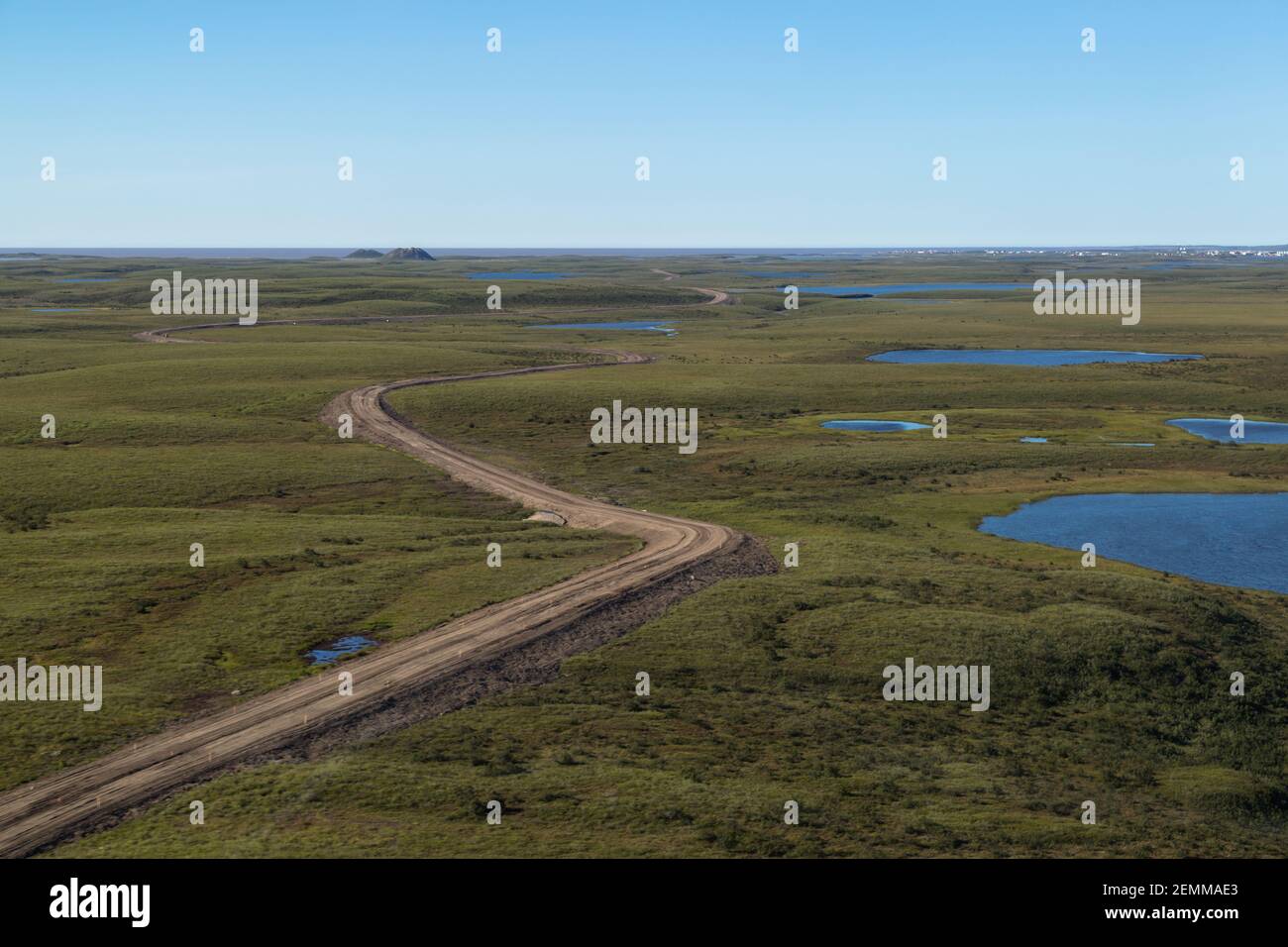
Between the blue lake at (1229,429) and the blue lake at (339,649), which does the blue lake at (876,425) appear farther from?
the blue lake at (339,649)

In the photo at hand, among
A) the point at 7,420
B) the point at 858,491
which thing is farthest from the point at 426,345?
the point at 858,491

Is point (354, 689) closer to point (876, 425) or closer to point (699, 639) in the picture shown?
point (699, 639)

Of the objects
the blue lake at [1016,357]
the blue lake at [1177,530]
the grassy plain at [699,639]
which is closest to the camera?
the grassy plain at [699,639]

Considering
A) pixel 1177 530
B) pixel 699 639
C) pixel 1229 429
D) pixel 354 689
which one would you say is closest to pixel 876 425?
pixel 1229 429

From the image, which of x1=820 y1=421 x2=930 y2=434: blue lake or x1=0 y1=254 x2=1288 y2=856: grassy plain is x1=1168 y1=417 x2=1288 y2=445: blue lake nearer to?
x1=0 y1=254 x2=1288 y2=856: grassy plain

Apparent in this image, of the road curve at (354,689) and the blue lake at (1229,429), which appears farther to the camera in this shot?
the blue lake at (1229,429)

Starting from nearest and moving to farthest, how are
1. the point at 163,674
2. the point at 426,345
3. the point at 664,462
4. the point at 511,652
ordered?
the point at 163,674
the point at 511,652
the point at 664,462
the point at 426,345

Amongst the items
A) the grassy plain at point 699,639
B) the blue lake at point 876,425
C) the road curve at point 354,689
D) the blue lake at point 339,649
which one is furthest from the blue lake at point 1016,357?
the blue lake at point 339,649

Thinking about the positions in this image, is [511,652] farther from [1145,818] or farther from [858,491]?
[858,491]
